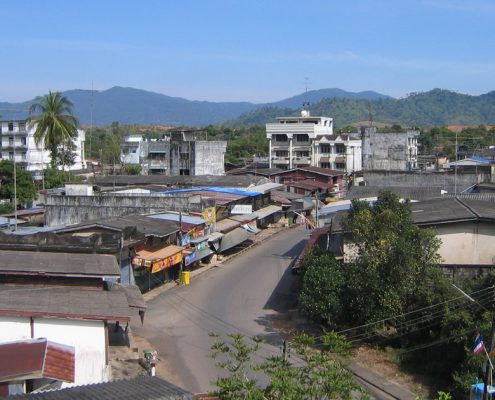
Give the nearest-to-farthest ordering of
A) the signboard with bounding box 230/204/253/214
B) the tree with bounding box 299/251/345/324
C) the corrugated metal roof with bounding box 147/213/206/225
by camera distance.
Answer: the tree with bounding box 299/251/345/324, the corrugated metal roof with bounding box 147/213/206/225, the signboard with bounding box 230/204/253/214

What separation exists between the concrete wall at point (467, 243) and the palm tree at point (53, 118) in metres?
35.0

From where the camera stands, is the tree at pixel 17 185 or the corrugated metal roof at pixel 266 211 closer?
the corrugated metal roof at pixel 266 211

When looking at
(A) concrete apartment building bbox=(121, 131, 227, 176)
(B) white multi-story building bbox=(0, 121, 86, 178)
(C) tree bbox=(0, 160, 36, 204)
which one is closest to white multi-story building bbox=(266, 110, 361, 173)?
(A) concrete apartment building bbox=(121, 131, 227, 176)

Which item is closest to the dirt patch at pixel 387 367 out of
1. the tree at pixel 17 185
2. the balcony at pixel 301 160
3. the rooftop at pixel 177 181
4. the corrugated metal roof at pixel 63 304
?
the corrugated metal roof at pixel 63 304

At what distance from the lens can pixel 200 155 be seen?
198ft

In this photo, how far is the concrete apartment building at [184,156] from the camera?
6038 centimetres

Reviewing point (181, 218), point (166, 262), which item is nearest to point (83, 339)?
point (166, 262)

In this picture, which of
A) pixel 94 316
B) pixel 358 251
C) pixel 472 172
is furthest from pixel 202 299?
pixel 472 172

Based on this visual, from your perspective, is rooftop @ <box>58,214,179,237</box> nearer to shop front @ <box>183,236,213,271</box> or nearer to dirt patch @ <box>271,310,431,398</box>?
shop front @ <box>183,236,213,271</box>

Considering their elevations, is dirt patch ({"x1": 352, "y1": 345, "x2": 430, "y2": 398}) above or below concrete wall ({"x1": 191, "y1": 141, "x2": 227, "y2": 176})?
below

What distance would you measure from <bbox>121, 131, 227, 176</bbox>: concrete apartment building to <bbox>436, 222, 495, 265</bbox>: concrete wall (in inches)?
1566

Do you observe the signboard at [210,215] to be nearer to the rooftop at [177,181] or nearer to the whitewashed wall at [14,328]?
the rooftop at [177,181]

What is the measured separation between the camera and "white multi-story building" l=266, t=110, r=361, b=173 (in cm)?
6956

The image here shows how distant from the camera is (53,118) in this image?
4894cm
